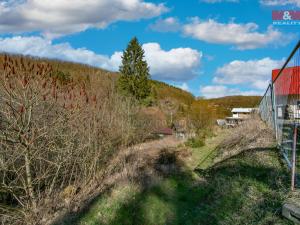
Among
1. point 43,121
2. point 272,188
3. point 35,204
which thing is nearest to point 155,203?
point 35,204

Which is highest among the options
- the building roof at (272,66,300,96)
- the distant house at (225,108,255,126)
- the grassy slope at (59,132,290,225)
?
the building roof at (272,66,300,96)

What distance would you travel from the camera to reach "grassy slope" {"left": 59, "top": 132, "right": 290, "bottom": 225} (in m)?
4.75

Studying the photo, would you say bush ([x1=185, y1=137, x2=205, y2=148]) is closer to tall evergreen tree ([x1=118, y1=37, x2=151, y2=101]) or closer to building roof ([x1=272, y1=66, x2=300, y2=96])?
building roof ([x1=272, y1=66, x2=300, y2=96])

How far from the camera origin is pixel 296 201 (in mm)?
3920

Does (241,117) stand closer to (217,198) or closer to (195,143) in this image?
(195,143)

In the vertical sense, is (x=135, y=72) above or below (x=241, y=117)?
above

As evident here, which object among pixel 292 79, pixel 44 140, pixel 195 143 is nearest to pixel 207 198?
pixel 292 79

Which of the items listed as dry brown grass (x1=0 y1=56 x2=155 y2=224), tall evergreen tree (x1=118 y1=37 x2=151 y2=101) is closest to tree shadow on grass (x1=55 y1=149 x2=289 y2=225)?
dry brown grass (x1=0 y1=56 x2=155 y2=224)

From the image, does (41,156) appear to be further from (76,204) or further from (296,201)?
(296,201)

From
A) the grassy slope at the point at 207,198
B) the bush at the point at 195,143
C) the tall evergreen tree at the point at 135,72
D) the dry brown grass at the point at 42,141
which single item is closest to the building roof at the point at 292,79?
the grassy slope at the point at 207,198

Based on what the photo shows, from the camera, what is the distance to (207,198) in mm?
7359

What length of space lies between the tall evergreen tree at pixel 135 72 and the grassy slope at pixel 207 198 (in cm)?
3128

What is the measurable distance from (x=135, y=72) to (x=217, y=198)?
38289mm

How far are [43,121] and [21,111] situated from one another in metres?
1.15
